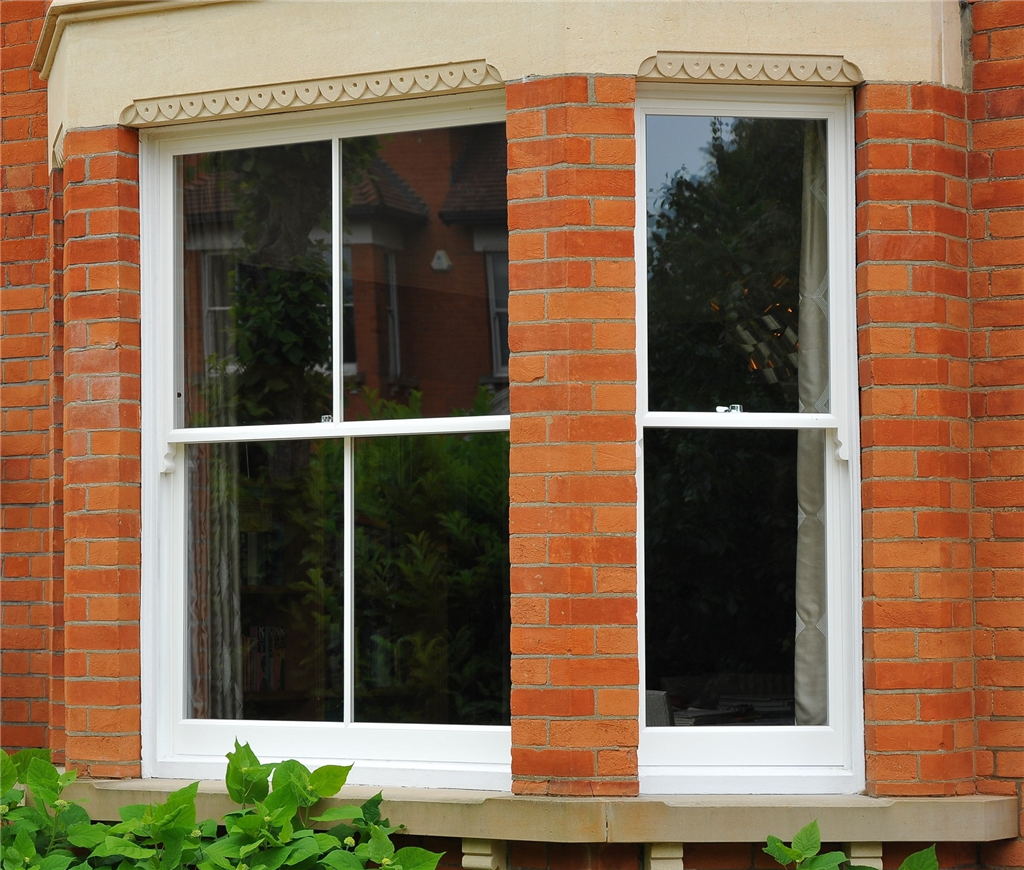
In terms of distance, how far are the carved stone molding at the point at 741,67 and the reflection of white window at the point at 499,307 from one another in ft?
2.39

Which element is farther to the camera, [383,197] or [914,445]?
[383,197]

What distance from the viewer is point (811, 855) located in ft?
11.1

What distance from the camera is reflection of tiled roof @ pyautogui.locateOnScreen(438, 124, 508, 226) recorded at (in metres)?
3.95

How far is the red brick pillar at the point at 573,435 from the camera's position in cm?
358

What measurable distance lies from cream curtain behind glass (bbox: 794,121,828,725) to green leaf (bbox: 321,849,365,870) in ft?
4.67

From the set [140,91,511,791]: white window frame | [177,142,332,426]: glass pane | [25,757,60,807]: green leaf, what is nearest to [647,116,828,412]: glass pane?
[140,91,511,791]: white window frame

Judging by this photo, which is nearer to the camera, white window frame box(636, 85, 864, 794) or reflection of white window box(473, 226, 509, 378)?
white window frame box(636, 85, 864, 794)

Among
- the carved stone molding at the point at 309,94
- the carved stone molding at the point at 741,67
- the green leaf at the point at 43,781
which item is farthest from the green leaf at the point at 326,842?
the carved stone molding at the point at 741,67

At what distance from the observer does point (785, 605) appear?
12.5 feet

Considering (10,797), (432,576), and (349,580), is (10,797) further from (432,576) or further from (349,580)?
(432,576)

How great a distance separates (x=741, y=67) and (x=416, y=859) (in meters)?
2.55

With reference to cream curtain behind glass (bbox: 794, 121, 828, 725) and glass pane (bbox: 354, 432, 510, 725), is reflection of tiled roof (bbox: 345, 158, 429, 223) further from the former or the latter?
cream curtain behind glass (bbox: 794, 121, 828, 725)

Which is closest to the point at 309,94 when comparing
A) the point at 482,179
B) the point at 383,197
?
the point at 383,197

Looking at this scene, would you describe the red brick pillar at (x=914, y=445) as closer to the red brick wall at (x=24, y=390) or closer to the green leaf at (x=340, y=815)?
the green leaf at (x=340, y=815)
